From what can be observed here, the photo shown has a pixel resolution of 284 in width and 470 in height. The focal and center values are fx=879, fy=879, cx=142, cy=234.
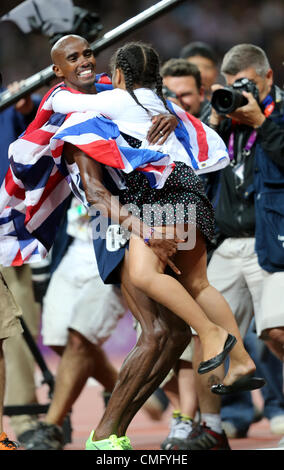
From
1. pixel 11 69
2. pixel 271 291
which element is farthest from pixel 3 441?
pixel 11 69

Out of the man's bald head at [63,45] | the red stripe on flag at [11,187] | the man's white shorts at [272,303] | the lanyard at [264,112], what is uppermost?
the man's bald head at [63,45]

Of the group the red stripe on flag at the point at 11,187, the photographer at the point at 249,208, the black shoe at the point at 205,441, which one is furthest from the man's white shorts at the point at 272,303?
the red stripe on flag at the point at 11,187

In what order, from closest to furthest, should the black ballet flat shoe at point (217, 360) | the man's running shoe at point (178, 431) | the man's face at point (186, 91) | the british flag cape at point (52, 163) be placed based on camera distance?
the black ballet flat shoe at point (217, 360), the british flag cape at point (52, 163), the man's running shoe at point (178, 431), the man's face at point (186, 91)

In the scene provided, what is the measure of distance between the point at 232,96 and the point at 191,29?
7.06m

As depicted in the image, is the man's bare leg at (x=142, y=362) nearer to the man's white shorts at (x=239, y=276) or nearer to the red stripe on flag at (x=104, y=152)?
the red stripe on flag at (x=104, y=152)

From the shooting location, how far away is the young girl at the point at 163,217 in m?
3.34

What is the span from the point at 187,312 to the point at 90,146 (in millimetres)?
730

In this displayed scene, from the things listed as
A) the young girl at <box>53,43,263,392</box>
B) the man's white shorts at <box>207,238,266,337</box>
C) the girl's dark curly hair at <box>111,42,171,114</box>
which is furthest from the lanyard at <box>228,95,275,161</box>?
the girl's dark curly hair at <box>111,42,171,114</box>

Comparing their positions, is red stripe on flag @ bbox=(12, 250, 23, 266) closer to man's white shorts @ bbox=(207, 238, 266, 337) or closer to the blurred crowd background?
man's white shorts @ bbox=(207, 238, 266, 337)

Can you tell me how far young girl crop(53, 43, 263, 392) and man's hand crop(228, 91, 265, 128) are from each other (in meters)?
0.71

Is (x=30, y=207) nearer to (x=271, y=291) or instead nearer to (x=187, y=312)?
(x=187, y=312)

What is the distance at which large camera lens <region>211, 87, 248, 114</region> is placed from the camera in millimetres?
4164

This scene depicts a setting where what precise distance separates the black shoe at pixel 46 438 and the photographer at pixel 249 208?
762 mm

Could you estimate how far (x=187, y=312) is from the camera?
131 inches
